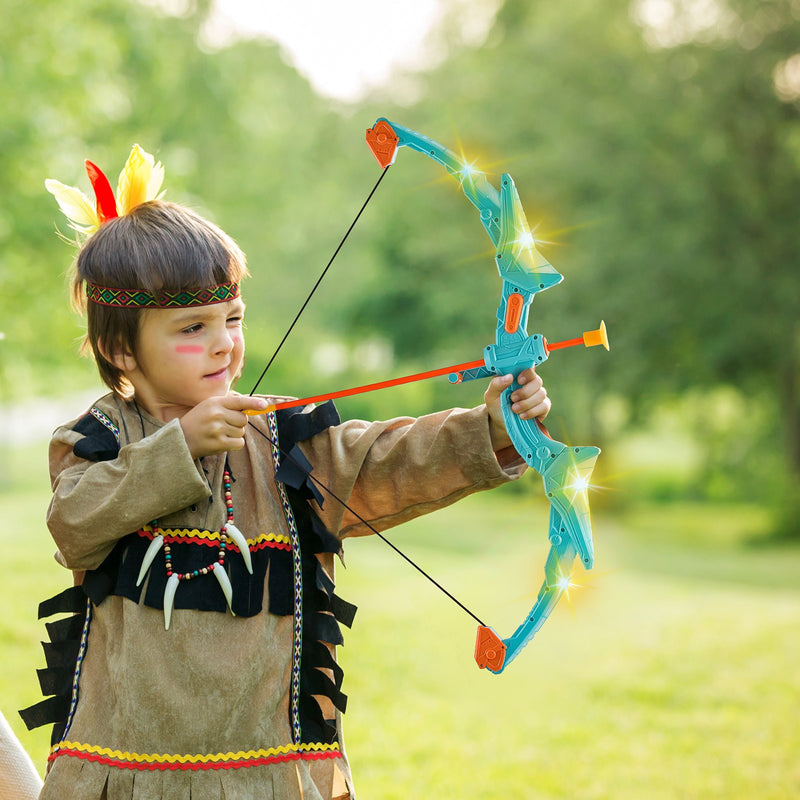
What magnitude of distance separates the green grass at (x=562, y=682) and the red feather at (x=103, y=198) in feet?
3.60

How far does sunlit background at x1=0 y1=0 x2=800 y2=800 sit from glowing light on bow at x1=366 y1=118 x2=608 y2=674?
5 cm

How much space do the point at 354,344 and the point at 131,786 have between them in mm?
19288

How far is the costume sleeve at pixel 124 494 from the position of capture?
5.94 feet

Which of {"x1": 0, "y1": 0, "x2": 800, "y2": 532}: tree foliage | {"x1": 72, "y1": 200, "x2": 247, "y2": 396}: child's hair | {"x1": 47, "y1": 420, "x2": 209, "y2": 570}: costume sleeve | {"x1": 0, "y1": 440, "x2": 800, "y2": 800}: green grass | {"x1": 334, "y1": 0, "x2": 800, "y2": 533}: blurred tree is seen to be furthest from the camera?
{"x1": 334, "y1": 0, "x2": 800, "y2": 533}: blurred tree

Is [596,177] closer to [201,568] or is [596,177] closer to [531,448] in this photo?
[531,448]

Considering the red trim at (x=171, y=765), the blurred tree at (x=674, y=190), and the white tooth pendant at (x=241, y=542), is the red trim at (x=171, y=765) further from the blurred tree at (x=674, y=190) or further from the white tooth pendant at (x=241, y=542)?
the blurred tree at (x=674, y=190)

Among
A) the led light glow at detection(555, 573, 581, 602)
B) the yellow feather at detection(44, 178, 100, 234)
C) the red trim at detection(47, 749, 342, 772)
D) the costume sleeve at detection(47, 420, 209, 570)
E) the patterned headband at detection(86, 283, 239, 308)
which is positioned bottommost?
the red trim at detection(47, 749, 342, 772)

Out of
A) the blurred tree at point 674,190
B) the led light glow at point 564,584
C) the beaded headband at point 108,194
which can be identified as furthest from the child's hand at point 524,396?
the blurred tree at point 674,190

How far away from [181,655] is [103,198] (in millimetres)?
898

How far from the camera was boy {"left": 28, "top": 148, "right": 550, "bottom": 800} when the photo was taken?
1836 millimetres

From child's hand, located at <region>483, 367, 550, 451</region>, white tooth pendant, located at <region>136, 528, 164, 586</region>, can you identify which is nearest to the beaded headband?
white tooth pendant, located at <region>136, 528, 164, 586</region>

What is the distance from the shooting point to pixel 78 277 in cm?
205

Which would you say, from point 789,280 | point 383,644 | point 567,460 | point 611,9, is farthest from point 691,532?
point 567,460

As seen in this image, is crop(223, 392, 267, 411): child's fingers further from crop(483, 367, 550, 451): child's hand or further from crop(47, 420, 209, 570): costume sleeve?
crop(483, 367, 550, 451): child's hand
